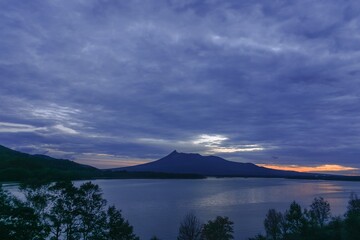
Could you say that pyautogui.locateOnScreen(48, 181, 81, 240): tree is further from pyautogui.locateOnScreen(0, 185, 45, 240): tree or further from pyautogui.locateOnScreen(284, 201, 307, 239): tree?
pyautogui.locateOnScreen(284, 201, 307, 239): tree

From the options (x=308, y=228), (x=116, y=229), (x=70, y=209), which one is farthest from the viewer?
(x=308, y=228)

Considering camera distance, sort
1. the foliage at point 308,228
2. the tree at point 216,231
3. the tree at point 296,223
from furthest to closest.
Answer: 1. the tree at point 216,231
2. the tree at point 296,223
3. the foliage at point 308,228

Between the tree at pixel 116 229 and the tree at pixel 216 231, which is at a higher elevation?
the tree at pixel 116 229

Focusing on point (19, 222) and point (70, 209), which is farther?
point (70, 209)

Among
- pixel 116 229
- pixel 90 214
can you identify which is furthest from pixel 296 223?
pixel 90 214

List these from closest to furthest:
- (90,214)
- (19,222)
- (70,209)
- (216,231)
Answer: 1. (19,222)
2. (70,209)
3. (90,214)
4. (216,231)

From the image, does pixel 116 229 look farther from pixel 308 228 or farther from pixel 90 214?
A: pixel 308 228

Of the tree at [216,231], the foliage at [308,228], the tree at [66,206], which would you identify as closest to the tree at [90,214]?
the tree at [66,206]

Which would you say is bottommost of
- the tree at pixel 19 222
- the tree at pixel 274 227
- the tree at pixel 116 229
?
the tree at pixel 274 227

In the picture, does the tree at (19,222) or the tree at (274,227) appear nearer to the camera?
the tree at (19,222)

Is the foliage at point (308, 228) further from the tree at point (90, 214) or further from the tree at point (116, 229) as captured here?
the tree at point (90, 214)

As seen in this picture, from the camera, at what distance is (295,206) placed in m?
36.4

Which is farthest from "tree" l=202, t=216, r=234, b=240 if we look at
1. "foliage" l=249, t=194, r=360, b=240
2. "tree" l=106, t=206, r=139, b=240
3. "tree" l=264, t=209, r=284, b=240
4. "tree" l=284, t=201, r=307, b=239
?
"tree" l=106, t=206, r=139, b=240

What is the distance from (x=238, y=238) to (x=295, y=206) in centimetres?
1549
